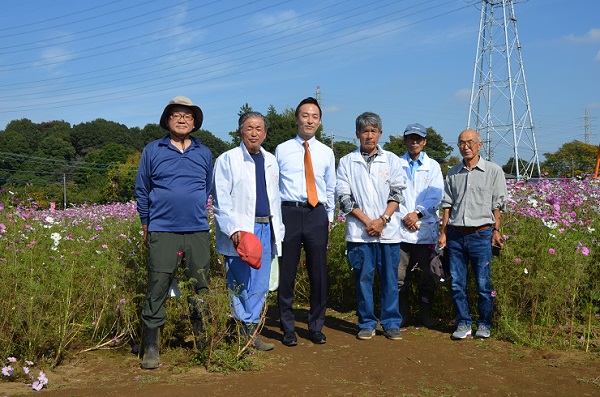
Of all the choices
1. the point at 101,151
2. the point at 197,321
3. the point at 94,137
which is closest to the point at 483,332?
the point at 197,321

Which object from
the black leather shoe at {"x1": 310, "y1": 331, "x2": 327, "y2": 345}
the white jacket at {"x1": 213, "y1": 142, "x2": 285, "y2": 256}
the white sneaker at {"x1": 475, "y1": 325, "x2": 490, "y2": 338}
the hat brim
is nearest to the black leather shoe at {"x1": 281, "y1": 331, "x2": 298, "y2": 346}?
the black leather shoe at {"x1": 310, "y1": 331, "x2": 327, "y2": 345}

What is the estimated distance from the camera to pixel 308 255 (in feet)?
17.3

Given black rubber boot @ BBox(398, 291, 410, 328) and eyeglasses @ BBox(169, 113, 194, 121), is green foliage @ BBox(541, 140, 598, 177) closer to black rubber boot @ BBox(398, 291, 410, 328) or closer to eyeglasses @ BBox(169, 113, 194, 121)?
black rubber boot @ BBox(398, 291, 410, 328)

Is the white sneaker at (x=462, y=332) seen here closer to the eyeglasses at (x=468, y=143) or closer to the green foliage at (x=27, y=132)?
the eyeglasses at (x=468, y=143)

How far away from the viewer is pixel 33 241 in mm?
4730

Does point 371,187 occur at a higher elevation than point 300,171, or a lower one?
lower

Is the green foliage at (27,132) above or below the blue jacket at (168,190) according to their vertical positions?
above

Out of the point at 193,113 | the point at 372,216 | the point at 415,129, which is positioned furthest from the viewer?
the point at 415,129

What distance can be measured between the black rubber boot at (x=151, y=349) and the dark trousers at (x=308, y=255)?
3.87 ft

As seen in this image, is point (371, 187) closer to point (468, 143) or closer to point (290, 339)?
point (468, 143)

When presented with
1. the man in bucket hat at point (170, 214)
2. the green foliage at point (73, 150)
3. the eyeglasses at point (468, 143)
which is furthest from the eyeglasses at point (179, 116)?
the green foliage at point (73, 150)

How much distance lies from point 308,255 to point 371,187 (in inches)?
33.5

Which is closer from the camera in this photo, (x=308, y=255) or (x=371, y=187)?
(x=308, y=255)

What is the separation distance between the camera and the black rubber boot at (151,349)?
4.33 metres
